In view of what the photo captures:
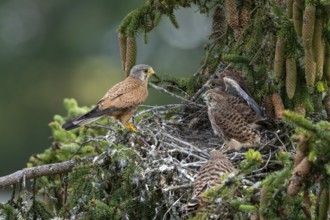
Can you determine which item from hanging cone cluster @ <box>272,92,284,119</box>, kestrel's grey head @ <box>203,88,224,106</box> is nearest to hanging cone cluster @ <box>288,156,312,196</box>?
hanging cone cluster @ <box>272,92,284,119</box>

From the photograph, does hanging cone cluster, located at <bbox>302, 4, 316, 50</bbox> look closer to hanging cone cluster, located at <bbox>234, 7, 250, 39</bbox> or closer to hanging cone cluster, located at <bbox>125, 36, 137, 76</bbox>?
hanging cone cluster, located at <bbox>234, 7, 250, 39</bbox>

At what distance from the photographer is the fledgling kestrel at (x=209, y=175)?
6102 mm

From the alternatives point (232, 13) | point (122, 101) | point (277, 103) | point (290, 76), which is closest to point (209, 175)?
point (290, 76)

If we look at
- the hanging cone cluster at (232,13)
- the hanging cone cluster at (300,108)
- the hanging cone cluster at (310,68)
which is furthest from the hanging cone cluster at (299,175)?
the hanging cone cluster at (232,13)

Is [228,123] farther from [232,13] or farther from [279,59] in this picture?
[279,59]

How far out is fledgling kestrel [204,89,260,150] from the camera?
7.57 metres

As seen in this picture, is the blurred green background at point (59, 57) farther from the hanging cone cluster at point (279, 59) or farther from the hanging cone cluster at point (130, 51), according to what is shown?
the hanging cone cluster at point (279, 59)

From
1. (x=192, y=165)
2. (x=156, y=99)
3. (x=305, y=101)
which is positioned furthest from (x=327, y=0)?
(x=156, y=99)

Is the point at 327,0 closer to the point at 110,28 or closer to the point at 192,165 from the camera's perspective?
the point at 192,165

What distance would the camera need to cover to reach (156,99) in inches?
930

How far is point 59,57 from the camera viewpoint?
27.3 metres

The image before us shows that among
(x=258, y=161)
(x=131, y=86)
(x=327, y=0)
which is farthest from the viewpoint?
(x=131, y=86)

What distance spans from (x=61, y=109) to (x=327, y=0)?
1848 centimetres

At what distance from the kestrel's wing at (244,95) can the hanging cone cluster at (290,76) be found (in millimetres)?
877
